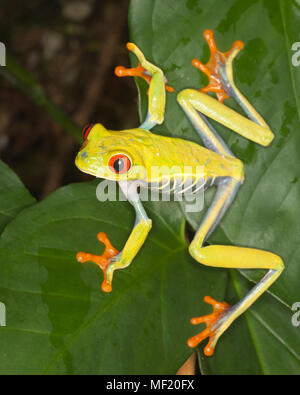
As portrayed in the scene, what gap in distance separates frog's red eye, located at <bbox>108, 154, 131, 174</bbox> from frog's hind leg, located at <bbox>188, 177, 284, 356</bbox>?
1.05 feet

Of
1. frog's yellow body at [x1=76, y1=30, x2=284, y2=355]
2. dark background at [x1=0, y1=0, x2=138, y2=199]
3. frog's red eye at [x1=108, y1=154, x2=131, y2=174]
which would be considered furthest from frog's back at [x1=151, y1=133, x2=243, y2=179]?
dark background at [x1=0, y1=0, x2=138, y2=199]

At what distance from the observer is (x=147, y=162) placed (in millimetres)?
1499

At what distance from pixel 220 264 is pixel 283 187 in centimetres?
32

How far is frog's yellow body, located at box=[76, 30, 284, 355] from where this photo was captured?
146cm

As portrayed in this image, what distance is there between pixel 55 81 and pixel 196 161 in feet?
4.83

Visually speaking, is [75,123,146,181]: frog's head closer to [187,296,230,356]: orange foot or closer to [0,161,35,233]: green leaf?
[0,161,35,233]: green leaf

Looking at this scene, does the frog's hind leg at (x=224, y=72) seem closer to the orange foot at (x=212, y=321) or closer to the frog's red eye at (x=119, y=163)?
the frog's red eye at (x=119, y=163)

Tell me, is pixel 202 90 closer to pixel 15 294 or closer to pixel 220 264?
pixel 220 264

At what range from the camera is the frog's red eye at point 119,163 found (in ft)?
4.68

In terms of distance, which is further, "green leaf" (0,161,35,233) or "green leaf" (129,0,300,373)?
"green leaf" (0,161,35,233)

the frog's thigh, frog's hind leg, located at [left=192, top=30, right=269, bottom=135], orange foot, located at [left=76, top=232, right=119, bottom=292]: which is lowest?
orange foot, located at [left=76, top=232, right=119, bottom=292]

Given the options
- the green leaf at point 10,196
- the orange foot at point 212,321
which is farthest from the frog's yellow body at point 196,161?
the green leaf at point 10,196

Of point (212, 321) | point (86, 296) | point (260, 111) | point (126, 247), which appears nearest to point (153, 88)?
point (260, 111)

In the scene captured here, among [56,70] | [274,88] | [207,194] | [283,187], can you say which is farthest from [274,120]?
[56,70]
